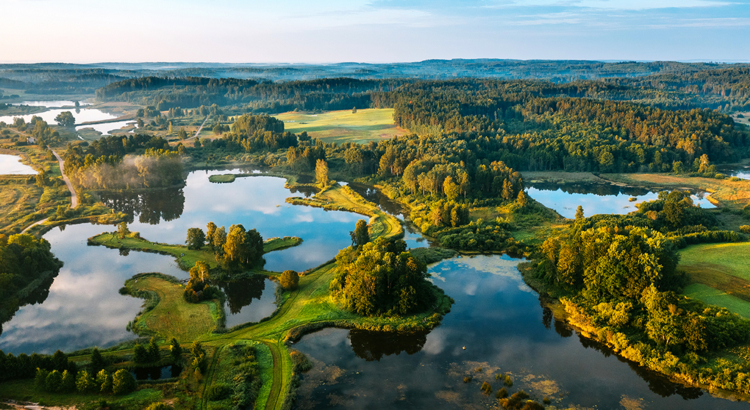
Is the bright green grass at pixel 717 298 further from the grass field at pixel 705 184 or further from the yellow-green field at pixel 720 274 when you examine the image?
the grass field at pixel 705 184

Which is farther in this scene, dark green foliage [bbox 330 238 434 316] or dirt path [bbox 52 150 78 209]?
dirt path [bbox 52 150 78 209]

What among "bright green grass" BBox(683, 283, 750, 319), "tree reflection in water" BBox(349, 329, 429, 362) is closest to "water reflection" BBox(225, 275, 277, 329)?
"tree reflection in water" BBox(349, 329, 429, 362)

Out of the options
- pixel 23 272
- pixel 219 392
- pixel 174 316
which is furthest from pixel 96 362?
pixel 23 272

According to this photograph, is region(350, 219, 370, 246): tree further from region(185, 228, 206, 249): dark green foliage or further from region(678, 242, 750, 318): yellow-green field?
region(678, 242, 750, 318): yellow-green field

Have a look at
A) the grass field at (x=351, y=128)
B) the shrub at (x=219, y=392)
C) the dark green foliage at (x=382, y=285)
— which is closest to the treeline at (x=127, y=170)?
the grass field at (x=351, y=128)

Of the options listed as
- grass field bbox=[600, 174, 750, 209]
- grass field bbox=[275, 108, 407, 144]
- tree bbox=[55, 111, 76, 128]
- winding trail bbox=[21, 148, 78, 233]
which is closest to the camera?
winding trail bbox=[21, 148, 78, 233]

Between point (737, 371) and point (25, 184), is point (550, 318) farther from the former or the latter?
point (25, 184)
